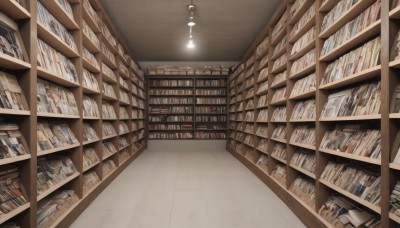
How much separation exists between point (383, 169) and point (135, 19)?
14.2 feet

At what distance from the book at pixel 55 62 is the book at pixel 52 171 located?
2.64ft

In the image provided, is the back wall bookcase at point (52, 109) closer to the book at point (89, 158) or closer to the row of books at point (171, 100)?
the book at point (89, 158)

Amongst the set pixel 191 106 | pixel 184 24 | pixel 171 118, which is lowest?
pixel 171 118

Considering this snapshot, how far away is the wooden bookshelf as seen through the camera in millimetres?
7910

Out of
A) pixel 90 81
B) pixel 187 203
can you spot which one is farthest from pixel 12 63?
pixel 187 203

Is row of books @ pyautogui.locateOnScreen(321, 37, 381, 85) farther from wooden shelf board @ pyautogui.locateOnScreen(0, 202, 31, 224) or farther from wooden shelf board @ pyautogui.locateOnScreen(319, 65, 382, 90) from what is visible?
wooden shelf board @ pyautogui.locateOnScreen(0, 202, 31, 224)

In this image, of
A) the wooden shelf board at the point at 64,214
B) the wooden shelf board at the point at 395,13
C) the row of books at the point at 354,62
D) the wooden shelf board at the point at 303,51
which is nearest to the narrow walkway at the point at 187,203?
the wooden shelf board at the point at 64,214

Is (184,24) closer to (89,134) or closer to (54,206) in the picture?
(89,134)

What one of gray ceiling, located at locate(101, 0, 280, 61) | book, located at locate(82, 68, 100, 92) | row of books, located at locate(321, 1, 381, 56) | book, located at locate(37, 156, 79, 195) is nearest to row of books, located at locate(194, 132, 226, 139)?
gray ceiling, located at locate(101, 0, 280, 61)

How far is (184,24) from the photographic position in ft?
15.5

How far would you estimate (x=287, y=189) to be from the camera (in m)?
2.98

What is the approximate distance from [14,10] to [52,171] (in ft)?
4.46

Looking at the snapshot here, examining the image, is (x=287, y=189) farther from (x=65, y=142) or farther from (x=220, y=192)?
(x=65, y=142)

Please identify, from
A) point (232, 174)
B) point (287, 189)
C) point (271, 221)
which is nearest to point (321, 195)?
point (271, 221)
